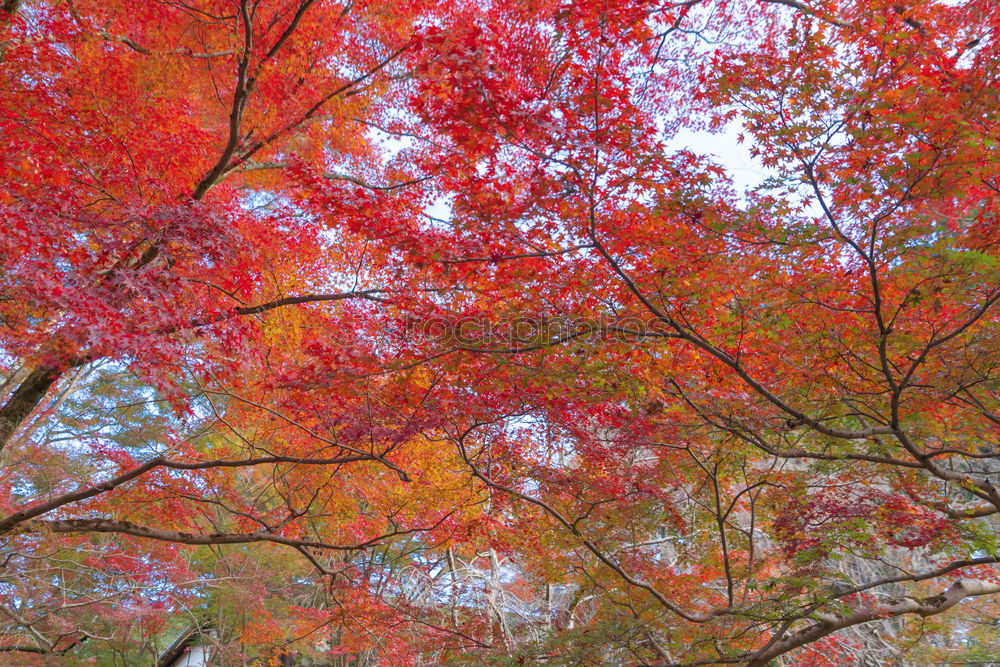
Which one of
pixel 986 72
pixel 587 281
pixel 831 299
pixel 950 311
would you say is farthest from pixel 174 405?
pixel 950 311

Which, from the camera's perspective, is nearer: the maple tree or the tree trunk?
the maple tree

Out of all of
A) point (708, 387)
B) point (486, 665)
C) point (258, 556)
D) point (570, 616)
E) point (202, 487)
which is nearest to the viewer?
point (708, 387)

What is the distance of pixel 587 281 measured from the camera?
4445 mm

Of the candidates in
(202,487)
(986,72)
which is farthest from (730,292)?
(202,487)

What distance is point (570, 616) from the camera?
862cm

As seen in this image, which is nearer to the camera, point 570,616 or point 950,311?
point 950,311

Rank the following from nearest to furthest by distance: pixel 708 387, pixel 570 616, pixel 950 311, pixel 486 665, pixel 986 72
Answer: pixel 986 72, pixel 950 311, pixel 708 387, pixel 486 665, pixel 570 616

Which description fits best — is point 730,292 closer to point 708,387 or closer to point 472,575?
point 708,387

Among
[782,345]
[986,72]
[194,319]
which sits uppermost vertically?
[986,72]

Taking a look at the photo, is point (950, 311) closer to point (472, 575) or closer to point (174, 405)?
point (174, 405)

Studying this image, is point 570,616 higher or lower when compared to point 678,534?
lower

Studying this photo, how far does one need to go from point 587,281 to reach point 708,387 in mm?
1695

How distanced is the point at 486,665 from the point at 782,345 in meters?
4.44

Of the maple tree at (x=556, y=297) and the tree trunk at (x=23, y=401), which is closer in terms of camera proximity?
the maple tree at (x=556, y=297)
